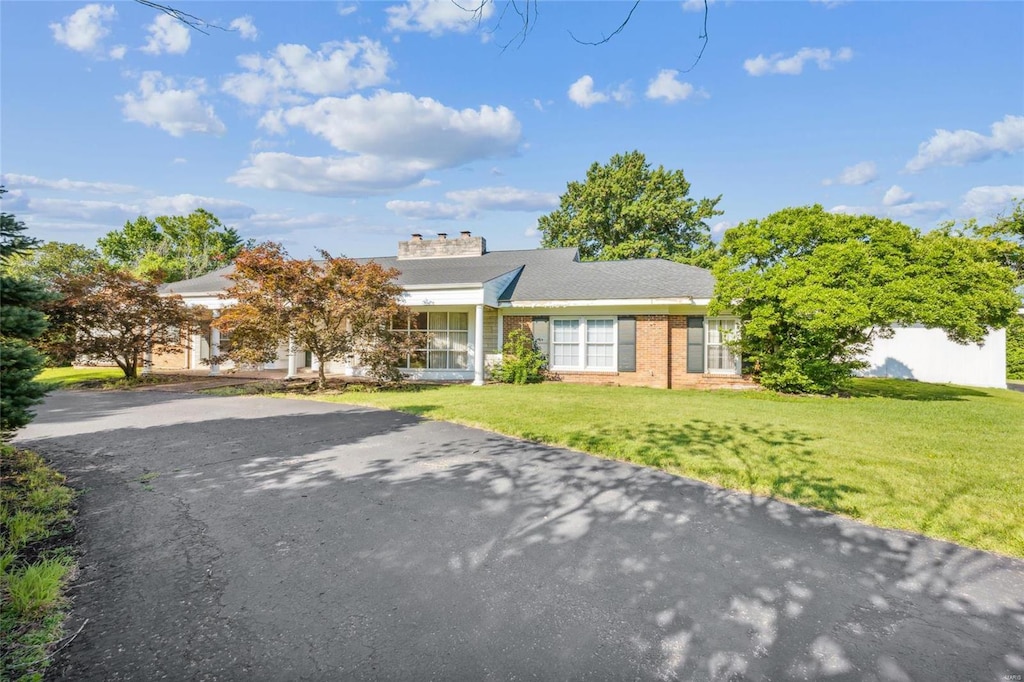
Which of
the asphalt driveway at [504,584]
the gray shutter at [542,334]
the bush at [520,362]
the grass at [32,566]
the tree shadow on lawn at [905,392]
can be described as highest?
the gray shutter at [542,334]

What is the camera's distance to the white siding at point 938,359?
16.8m

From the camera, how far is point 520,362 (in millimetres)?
14562

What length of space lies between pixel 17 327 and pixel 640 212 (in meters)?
31.0

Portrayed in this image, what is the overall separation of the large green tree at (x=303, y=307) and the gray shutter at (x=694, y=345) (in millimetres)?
8831

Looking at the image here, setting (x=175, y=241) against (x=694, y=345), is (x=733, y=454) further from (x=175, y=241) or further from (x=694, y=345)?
(x=175, y=241)

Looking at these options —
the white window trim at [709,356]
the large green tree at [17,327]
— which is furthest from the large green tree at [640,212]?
the large green tree at [17,327]

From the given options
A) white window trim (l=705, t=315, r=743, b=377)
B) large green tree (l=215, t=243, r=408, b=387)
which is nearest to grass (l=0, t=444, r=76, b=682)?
large green tree (l=215, t=243, r=408, b=387)

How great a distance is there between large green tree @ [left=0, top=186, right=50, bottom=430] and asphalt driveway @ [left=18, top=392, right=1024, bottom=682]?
1075 mm

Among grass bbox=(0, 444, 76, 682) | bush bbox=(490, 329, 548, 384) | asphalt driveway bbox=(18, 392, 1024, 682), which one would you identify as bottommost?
asphalt driveway bbox=(18, 392, 1024, 682)

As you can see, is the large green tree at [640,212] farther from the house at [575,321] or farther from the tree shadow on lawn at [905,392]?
the tree shadow on lawn at [905,392]

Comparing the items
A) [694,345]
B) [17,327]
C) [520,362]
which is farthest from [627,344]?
[17,327]

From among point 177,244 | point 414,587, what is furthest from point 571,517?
point 177,244

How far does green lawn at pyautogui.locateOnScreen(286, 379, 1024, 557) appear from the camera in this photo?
171 inches

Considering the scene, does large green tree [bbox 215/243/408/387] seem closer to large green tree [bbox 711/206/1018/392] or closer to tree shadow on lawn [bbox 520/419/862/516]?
tree shadow on lawn [bbox 520/419/862/516]
